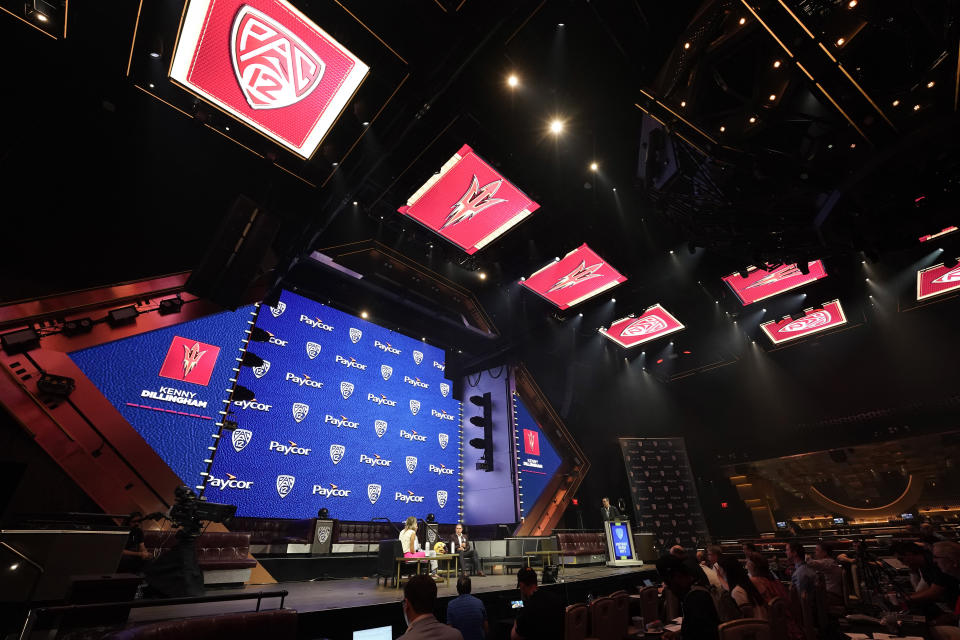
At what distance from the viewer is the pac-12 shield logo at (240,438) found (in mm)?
6844

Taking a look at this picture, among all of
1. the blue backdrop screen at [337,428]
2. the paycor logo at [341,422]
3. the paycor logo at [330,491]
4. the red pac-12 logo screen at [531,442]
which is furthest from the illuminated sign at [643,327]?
the paycor logo at [330,491]

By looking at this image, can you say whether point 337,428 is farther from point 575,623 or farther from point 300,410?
point 575,623

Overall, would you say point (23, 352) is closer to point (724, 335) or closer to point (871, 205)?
point (871, 205)

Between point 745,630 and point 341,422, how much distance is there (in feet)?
25.2

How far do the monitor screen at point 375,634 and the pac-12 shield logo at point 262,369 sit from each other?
5.27 metres

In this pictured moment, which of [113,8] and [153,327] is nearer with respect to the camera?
[113,8]

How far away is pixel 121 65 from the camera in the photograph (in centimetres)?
506

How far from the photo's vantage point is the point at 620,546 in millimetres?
9375

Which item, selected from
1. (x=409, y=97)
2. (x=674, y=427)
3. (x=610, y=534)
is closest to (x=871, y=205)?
(x=409, y=97)

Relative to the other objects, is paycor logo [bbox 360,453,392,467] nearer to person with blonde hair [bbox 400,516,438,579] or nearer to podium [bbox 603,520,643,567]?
person with blonde hair [bbox 400,516,438,579]

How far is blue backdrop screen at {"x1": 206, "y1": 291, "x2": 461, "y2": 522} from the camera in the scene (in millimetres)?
7094

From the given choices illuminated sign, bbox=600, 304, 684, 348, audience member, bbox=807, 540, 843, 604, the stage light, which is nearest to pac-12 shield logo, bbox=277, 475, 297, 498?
the stage light

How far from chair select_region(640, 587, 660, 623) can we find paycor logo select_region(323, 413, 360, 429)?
245 inches

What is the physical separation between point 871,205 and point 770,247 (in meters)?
1.48
